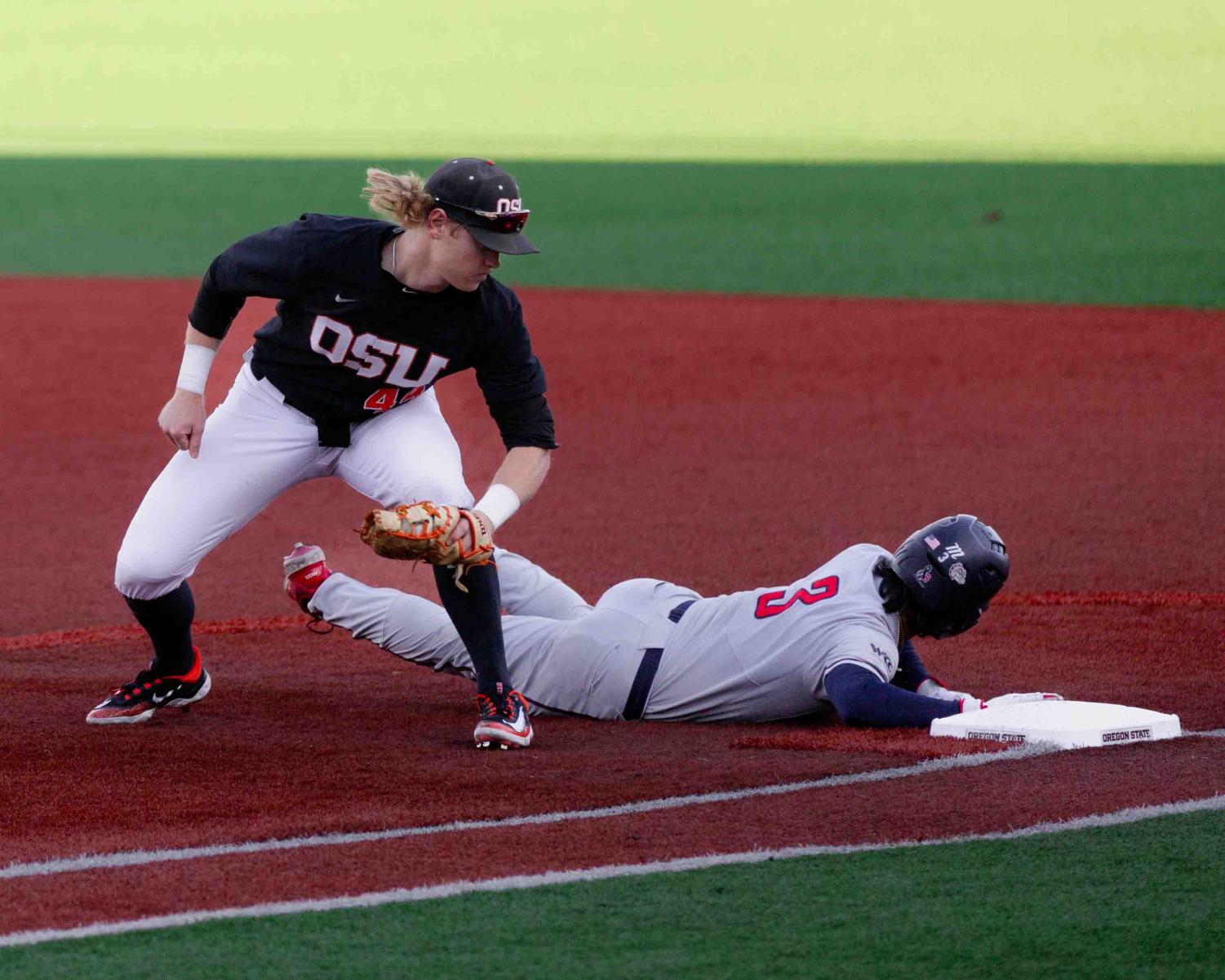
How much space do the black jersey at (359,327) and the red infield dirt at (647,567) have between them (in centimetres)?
89

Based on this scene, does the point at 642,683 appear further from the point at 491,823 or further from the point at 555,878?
the point at 555,878

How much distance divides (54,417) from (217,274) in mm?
6542

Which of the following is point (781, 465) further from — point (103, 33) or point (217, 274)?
point (103, 33)

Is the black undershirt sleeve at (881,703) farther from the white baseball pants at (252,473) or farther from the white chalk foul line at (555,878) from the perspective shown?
the white baseball pants at (252,473)

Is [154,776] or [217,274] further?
[217,274]

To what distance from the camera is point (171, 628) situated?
5.09 meters

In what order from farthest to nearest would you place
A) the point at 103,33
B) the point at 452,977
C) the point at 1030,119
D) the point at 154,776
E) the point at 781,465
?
the point at 103,33
the point at 1030,119
the point at 781,465
the point at 154,776
the point at 452,977

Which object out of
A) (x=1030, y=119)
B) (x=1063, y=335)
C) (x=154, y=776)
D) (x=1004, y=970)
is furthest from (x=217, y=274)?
(x=1030, y=119)

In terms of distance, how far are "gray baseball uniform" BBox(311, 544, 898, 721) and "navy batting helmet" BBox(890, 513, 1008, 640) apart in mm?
97

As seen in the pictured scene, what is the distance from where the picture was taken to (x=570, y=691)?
5.09m

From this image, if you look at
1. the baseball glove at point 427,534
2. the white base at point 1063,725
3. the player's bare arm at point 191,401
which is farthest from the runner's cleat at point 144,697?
the white base at point 1063,725

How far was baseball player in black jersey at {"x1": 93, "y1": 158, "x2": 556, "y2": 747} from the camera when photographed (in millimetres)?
4695

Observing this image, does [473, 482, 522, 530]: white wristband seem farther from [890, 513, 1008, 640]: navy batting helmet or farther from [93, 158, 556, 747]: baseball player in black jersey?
[890, 513, 1008, 640]: navy batting helmet

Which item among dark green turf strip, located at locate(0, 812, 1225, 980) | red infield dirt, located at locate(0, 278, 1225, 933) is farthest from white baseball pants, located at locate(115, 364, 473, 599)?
dark green turf strip, located at locate(0, 812, 1225, 980)
